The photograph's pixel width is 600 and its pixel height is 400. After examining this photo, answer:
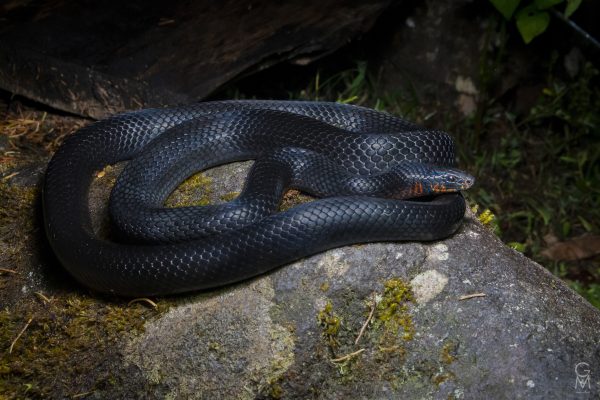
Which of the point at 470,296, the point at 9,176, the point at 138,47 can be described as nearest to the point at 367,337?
the point at 470,296

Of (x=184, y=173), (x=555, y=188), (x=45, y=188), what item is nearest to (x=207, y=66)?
(x=184, y=173)

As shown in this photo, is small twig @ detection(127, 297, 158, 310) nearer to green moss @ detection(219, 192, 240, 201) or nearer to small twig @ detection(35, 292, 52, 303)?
small twig @ detection(35, 292, 52, 303)

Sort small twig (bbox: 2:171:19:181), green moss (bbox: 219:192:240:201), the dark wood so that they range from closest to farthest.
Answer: green moss (bbox: 219:192:240:201), small twig (bbox: 2:171:19:181), the dark wood

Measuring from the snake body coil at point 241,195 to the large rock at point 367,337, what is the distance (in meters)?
0.19

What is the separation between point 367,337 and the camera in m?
3.73

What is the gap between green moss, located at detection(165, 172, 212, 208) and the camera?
467 centimetres

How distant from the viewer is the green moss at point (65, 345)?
3.80 metres

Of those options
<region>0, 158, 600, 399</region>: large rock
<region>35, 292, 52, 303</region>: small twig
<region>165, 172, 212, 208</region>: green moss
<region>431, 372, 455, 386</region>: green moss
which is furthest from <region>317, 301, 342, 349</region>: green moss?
<region>35, 292, 52, 303</region>: small twig

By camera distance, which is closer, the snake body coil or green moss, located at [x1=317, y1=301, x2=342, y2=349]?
green moss, located at [x1=317, y1=301, x2=342, y2=349]

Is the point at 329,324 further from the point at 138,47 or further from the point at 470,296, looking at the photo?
the point at 138,47

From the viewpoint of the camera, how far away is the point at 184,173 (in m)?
4.87

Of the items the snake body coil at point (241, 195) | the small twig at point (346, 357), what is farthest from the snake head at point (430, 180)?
the small twig at point (346, 357)

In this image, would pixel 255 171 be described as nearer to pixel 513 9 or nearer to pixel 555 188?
pixel 513 9

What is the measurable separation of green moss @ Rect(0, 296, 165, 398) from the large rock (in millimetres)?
15
